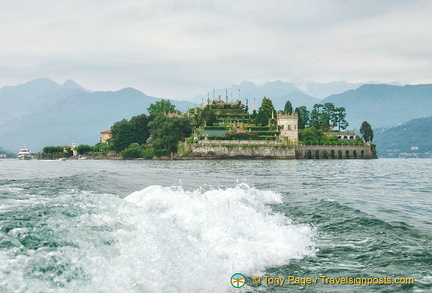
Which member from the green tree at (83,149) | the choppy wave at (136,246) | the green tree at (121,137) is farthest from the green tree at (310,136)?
the choppy wave at (136,246)

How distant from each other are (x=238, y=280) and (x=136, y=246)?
2.08 metres

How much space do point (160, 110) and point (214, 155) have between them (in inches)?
2118

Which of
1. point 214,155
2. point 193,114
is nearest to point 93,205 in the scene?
point 214,155

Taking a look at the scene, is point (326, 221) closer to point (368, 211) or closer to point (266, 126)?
point (368, 211)

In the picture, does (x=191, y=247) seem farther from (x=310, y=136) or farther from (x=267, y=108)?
(x=267, y=108)

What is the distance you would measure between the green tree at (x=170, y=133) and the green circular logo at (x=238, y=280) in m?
95.9

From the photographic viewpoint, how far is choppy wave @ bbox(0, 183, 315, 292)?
726cm

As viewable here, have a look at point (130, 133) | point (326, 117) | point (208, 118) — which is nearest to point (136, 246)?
point (208, 118)

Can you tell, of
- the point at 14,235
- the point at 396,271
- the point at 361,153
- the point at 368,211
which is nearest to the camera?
the point at 14,235

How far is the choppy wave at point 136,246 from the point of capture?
7262 mm

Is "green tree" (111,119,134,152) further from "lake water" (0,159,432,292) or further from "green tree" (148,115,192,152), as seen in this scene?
"lake water" (0,159,432,292)

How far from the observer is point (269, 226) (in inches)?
491

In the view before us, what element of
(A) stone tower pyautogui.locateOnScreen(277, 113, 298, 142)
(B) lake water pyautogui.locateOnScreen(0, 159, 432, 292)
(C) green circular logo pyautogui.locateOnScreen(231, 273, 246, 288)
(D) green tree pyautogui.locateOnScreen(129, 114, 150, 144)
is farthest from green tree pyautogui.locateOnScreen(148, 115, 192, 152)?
(C) green circular logo pyautogui.locateOnScreen(231, 273, 246, 288)

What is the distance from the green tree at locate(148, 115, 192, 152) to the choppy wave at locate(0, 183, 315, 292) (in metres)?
91.8
